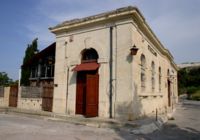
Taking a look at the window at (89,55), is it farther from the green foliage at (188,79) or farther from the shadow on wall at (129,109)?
the green foliage at (188,79)

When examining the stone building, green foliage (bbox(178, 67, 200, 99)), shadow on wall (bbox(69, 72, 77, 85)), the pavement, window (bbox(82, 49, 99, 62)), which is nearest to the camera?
the pavement

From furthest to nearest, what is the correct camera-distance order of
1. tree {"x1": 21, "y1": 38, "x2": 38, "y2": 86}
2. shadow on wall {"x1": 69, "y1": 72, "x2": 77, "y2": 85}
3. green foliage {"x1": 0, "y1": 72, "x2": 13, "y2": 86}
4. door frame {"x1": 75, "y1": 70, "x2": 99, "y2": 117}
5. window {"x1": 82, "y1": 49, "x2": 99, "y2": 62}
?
green foliage {"x1": 0, "y1": 72, "x2": 13, "y2": 86} < tree {"x1": 21, "y1": 38, "x2": 38, "y2": 86} < shadow on wall {"x1": 69, "y1": 72, "x2": 77, "y2": 85} < window {"x1": 82, "y1": 49, "x2": 99, "y2": 62} < door frame {"x1": 75, "y1": 70, "x2": 99, "y2": 117}

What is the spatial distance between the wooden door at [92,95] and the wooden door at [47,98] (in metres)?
3.25

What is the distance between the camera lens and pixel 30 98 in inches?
567

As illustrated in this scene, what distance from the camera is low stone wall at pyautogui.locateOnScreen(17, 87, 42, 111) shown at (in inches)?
548

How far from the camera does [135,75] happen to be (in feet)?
35.0

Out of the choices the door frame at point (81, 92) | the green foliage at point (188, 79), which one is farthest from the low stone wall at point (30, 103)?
the green foliage at point (188, 79)

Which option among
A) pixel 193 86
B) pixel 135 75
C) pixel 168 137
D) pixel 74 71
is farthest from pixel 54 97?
pixel 193 86

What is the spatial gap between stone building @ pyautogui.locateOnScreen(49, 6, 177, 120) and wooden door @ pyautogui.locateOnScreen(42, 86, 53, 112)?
541 millimetres

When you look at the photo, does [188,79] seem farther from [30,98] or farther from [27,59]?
[30,98]

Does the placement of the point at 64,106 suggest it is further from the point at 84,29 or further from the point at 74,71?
the point at 84,29

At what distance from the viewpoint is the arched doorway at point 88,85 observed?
11.0 metres

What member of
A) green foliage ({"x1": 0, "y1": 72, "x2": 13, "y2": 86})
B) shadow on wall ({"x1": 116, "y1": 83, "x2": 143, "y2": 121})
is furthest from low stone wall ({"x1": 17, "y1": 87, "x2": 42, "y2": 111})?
green foliage ({"x1": 0, "y1": 72, "x2": 13, "y2": 86})

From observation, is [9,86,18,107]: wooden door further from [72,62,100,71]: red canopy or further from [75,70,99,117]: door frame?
[72,62,100,71]: red canopy
